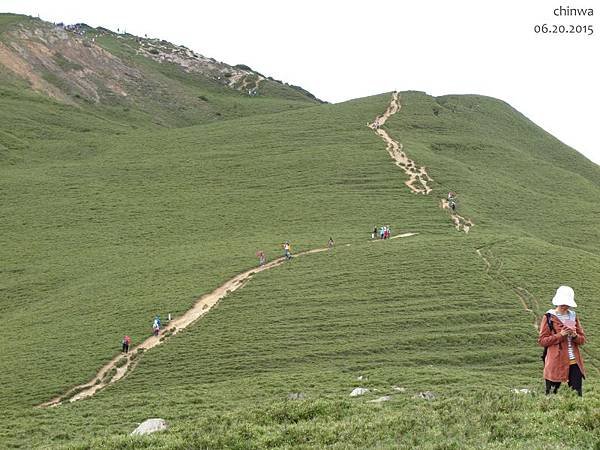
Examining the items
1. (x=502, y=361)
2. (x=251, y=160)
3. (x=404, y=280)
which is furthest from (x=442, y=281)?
(x=251, y=160)

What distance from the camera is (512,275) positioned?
176 ft

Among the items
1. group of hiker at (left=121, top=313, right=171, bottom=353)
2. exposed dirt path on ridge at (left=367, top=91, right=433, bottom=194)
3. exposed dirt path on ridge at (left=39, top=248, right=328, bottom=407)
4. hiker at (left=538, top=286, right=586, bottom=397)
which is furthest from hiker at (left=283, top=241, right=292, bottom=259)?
hiker at (left=538, top=286, right=586, bottom=397)

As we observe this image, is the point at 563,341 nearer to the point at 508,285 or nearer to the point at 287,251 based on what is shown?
the point at 508,285

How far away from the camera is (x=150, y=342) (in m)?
45.6

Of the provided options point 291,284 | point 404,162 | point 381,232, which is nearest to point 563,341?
point 291,284

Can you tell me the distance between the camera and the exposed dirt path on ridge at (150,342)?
38.3 meters

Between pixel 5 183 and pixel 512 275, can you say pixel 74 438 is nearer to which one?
pixel 512 275

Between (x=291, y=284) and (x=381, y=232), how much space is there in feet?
58.0

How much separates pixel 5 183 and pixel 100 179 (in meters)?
11.9

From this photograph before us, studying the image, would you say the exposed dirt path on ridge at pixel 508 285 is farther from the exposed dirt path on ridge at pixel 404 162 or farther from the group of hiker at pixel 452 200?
the exposed dirt path on ridge at pixel 404 162

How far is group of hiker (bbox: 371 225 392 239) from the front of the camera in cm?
6881

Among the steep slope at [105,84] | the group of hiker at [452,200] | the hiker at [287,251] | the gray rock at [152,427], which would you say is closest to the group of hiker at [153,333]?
the hiker at [287,251]

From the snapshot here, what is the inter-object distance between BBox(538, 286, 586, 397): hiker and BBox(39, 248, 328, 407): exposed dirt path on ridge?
26712 mm

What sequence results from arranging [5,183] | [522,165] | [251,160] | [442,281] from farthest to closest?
1. [522,165]
2. [251,160]
3. [5,183]
4. [442,281]
